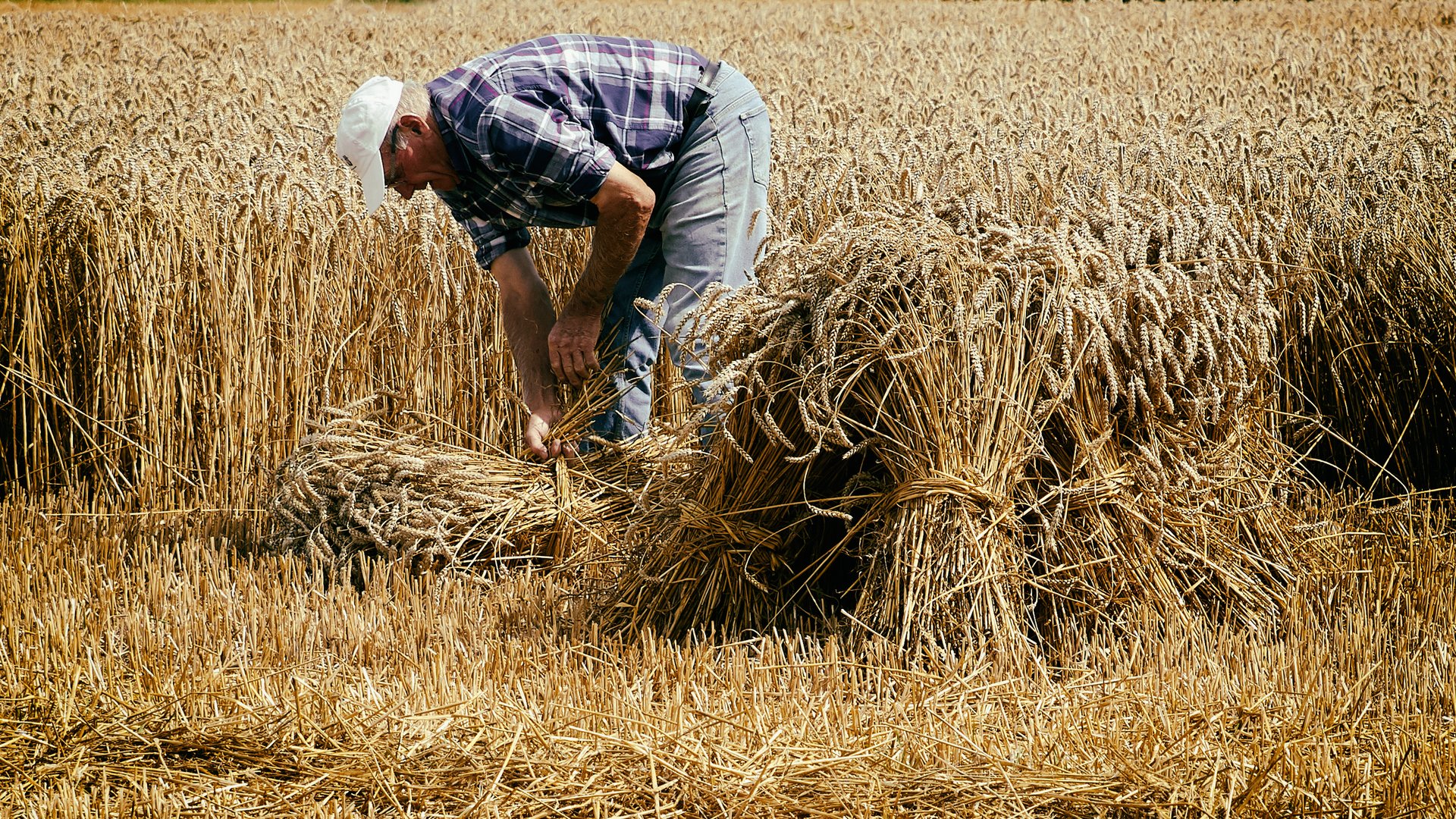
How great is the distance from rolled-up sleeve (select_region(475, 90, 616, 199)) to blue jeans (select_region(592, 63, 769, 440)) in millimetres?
439

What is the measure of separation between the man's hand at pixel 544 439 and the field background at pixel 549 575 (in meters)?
0.40

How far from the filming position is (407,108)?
3113mm

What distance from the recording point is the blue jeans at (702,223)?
3490 millimetres

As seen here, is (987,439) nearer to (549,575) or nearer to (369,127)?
(549,575)

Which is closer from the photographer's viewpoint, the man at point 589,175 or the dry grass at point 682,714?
the dry grass at point 682,714

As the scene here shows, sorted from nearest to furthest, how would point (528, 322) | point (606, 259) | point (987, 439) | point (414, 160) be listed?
point (987, 439), point (414, 160), point (606, 259), point (528, 322)

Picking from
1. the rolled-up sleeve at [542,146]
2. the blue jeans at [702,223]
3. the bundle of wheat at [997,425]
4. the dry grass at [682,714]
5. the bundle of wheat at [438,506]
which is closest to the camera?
the dry grass at [682,714]

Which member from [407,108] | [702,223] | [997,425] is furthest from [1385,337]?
[407,108]

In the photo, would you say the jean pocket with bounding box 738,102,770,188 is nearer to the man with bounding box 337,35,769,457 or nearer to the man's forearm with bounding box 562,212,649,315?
the man with bounding box 337,35,769,457

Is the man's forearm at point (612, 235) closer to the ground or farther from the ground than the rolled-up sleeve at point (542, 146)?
closer to the ground

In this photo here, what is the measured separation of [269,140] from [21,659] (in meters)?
2.88

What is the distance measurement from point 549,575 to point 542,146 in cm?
114

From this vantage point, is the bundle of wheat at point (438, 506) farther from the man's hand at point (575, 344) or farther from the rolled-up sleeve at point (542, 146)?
the rolled-up sleeve at point (542, 146)

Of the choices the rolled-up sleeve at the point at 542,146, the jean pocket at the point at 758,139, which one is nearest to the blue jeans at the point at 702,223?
the jean pocket at the point at 758,139
